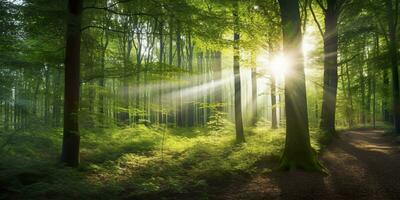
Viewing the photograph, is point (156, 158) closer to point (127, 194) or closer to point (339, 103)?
point (127, 194)

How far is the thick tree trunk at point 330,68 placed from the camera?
1686 centimetres

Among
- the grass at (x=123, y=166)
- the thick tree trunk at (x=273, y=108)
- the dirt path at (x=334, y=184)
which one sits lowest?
the dirt path at (x=334, y=184)

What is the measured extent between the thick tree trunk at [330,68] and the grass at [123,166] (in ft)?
9.85

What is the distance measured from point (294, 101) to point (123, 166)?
5774mm

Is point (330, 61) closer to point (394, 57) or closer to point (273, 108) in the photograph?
point (394, 57)

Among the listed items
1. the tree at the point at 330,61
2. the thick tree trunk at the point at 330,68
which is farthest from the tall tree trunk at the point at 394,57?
the thick tree trunk at the point at 330,68

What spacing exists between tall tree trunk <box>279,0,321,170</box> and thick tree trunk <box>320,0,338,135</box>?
803 centimetres

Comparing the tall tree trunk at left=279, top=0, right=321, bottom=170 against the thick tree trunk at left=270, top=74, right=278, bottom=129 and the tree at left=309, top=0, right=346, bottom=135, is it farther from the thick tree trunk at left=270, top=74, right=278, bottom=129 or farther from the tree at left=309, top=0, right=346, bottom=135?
the tree at left=309, top=0, right=346, bottom=135

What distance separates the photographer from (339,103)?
2422 cm

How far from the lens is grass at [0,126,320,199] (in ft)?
22.1

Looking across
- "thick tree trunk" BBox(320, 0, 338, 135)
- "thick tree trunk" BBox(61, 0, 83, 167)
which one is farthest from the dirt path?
"thick tree trunk" BBox(320, 0, 338, 135)

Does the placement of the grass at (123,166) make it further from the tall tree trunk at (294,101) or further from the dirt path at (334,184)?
the tall tree trunk at (294,101)

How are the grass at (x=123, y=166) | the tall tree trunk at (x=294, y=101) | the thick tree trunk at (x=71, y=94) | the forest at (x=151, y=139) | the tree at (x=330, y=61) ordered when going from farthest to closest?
the tree at (x=330, y=61) < the tall tree trunk at (x=294, y=101) < the thick tree trunk at (x=71, y=94) < the forest at (x=151, y=139) < the grass at (x=123, y=166)

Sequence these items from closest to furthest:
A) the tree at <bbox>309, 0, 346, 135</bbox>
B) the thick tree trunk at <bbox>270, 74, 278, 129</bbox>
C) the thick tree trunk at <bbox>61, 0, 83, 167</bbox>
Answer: the thick tree trunk at <bbox>61, 0, 83, 167</bbox>
the tree at <bbox>309, 0, 346, 135</bbox>
the thick tree trunk at <bbox>270, 74, 278, 129</bbox>
